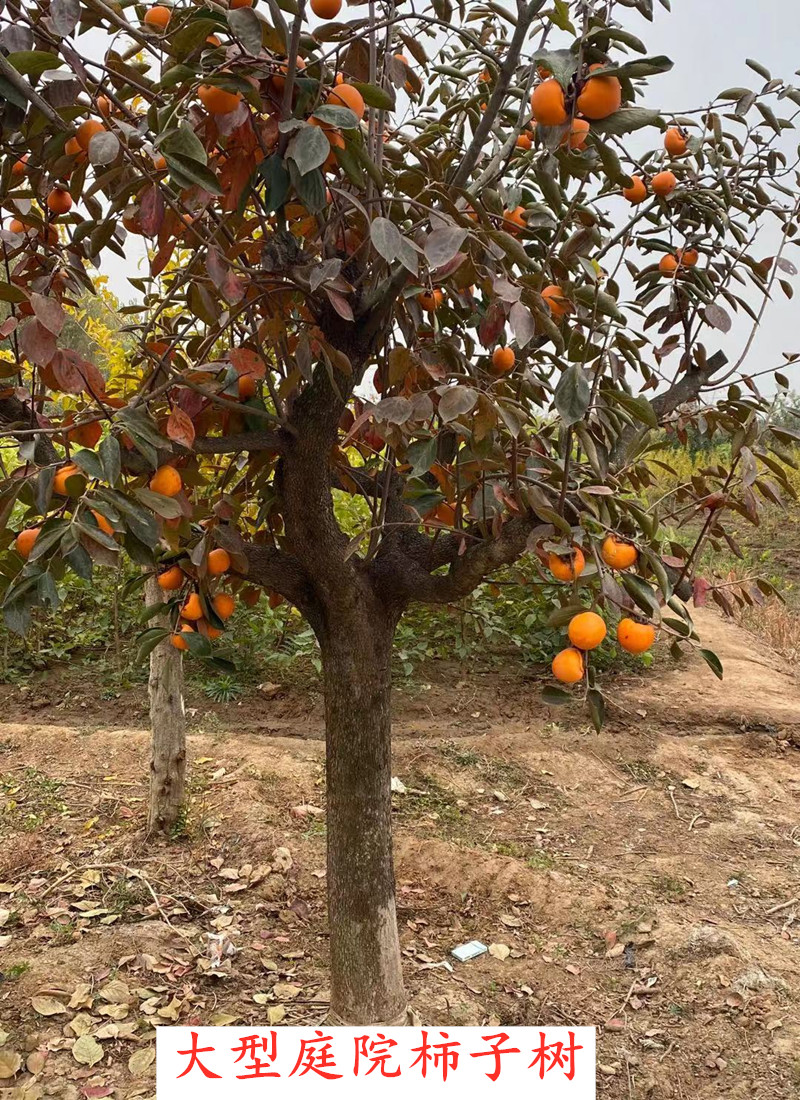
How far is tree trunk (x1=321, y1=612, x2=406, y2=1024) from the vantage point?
180 centimetres

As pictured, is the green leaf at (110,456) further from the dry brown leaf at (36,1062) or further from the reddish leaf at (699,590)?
the dry brown leaf at (36,1062)

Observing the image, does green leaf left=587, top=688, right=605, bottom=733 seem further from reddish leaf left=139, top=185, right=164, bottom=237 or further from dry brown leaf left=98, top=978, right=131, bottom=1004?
dry brown leaf left=98, top=978, right=131, bottom=1004

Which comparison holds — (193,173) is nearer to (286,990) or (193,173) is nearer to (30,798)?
(286,990)

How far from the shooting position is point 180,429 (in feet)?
4.31

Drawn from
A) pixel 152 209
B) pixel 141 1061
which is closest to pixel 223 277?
pixel 152 209

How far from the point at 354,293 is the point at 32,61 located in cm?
55

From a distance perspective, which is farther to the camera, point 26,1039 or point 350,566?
point 26,1039

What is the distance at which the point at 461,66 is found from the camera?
1936 mm

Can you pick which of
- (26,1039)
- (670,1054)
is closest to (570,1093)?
(670,1054)

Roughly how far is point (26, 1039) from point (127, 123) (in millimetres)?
1776

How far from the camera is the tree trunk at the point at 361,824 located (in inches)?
70.8

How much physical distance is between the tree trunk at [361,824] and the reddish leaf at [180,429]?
0.58 m

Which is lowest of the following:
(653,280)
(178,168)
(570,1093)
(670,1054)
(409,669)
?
(670,1054)

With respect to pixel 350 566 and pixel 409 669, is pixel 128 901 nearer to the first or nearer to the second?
pixel 350 566
